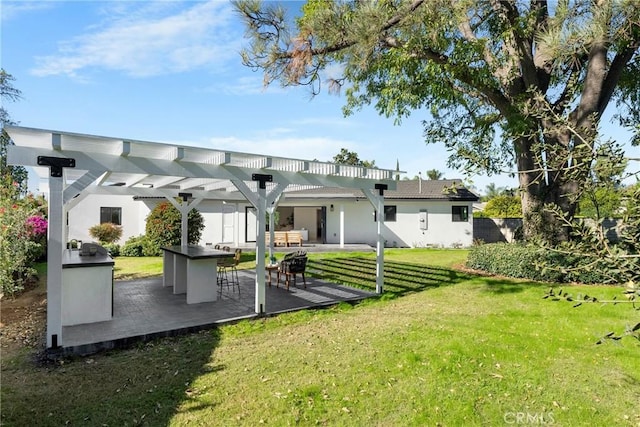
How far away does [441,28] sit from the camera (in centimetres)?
Result: 871

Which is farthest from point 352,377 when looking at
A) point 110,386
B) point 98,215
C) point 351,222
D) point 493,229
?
point 493,229

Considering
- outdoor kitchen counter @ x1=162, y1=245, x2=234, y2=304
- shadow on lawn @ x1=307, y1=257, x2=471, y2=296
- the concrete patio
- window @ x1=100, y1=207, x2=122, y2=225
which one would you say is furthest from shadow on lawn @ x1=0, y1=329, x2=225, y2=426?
window @ x1=100, y1=207, x2=122, y2=225

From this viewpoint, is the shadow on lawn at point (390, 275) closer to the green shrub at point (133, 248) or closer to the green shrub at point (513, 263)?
the green shrub at point (513, 263)

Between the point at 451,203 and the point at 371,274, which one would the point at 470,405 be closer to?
the point at 371,274

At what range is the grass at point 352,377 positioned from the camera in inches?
148

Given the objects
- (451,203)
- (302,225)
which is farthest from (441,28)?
(302,225)

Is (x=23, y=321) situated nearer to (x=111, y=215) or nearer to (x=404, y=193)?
(x=111, y=215)

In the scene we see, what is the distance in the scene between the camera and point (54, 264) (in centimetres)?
516

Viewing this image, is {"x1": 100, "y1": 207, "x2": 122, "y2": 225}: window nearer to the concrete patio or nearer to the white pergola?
the concrete patio

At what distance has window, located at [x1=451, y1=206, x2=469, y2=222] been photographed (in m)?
21.1

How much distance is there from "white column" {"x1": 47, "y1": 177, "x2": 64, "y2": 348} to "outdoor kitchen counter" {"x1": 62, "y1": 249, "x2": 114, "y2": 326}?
3.62 ft

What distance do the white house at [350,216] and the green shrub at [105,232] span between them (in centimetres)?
64

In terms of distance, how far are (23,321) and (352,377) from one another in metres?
6.40

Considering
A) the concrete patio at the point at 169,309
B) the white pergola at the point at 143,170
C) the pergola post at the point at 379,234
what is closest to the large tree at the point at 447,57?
the pergola post at the point at 379,234
